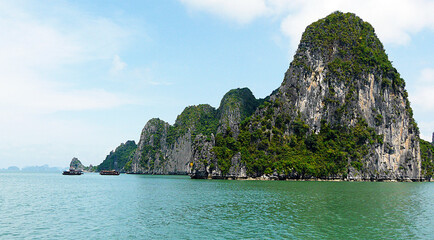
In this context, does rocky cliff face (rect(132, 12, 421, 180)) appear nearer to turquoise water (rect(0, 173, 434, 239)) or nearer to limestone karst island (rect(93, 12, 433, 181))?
limestone karst island (rect(93, 12, 433, 181))

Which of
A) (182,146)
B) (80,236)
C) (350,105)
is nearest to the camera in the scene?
(80,236)

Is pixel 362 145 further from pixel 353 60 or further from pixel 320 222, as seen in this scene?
pixel 320 222

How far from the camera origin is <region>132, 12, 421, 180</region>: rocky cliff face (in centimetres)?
11438

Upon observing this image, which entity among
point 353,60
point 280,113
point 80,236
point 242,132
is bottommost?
point 80,236

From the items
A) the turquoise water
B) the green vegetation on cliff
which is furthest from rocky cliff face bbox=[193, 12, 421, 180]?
the turquoise water

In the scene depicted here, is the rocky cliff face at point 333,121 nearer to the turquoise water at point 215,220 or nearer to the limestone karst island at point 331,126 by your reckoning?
the limestone karst island at point 331,126

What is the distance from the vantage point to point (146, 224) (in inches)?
1142

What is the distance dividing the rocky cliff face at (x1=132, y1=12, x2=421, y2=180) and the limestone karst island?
34cm

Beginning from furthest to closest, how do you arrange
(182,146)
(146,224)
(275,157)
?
(182,146)
(275,157)
(146,224)

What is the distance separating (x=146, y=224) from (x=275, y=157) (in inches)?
3706

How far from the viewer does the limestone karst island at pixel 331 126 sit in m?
114

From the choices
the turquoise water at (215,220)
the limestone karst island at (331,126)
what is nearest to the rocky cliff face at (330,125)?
the limestone karst island at (331,126)

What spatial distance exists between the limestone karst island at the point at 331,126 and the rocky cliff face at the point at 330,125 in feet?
1.13

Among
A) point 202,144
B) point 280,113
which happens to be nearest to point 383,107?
point 280,113
